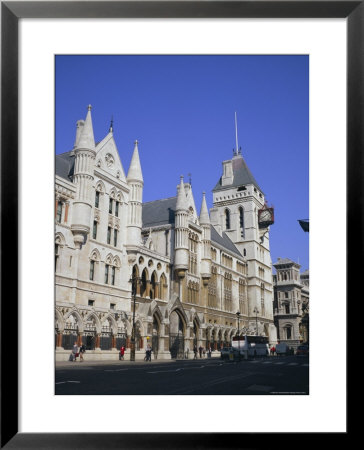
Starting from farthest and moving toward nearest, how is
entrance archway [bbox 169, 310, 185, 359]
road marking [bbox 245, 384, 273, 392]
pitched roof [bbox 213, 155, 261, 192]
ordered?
entrance archway [bbox 169, 310, 185, 359]
pitched roof [bbox 213, 155, 261, 192]
road marking [bbox 245, 384, 273, 392]

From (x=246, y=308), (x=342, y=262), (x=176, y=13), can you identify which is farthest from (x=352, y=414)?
(x=246, y=308)

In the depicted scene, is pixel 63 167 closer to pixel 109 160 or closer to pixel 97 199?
pixel 109 160

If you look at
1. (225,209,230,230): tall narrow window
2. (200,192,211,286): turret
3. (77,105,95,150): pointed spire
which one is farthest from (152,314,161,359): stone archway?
(225,209,230,230): tall narrow window

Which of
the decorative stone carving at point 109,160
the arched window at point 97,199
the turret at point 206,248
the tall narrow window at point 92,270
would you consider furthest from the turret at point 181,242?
the tall narrow window at point 92,270

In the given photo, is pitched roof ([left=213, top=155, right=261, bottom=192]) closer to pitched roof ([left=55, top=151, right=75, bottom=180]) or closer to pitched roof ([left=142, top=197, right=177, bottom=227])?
pitched roof ([left=55, top=151, right=75, bottom=180])

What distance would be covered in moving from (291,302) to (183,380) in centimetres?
461

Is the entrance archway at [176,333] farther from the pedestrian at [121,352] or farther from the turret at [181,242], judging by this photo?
the turret at [181,242]

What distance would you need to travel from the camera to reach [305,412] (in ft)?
26.0

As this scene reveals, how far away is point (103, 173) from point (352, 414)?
15.4 meters

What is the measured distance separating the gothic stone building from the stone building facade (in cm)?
38

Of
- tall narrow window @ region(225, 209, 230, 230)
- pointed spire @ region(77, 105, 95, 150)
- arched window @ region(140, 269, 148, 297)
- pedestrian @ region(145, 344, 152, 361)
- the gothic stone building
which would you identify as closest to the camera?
pointed spire @ region(77, 105, 95, 150)

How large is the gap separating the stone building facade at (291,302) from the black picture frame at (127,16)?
1.66m

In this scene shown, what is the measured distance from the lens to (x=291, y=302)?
12.9 meters

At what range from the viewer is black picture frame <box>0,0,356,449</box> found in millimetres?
7441
